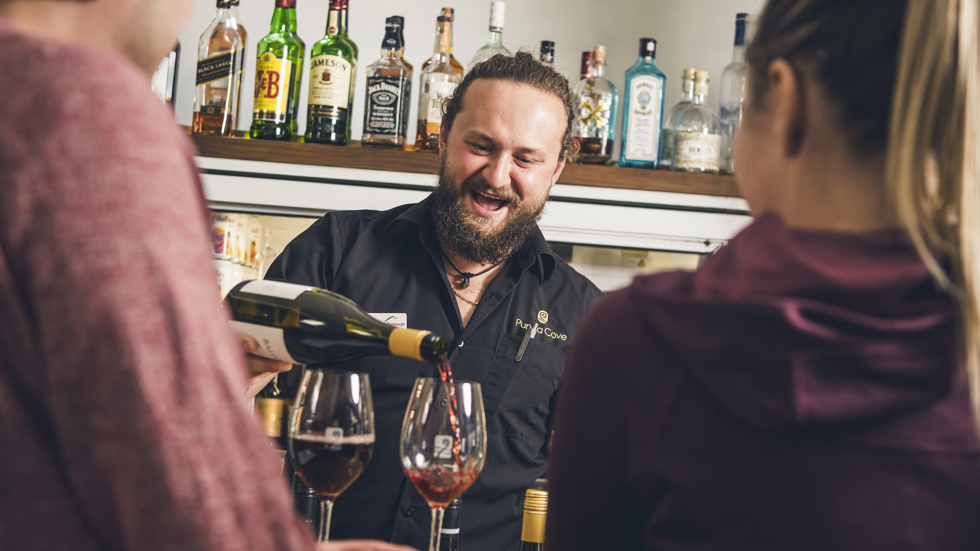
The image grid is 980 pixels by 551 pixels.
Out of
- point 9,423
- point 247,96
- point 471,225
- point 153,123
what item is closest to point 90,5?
point 153,123

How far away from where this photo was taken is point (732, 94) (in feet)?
6.75

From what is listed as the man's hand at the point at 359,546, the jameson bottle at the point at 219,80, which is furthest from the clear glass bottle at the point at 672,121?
the man's hand at the point at 359,546

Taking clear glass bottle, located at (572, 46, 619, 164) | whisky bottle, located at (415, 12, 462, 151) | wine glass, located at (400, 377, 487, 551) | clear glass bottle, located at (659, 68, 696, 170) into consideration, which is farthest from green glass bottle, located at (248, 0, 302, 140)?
wine glass, located at (400, 377, 487, 551)

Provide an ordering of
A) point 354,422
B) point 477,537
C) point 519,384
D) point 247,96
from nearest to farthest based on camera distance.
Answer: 1. point 354,422
2. point 477,537
3. point 519,384
4. point 247,96

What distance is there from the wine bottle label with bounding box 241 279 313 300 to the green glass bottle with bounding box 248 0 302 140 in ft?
3.02

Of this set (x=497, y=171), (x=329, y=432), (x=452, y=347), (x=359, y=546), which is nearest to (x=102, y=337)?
(x=359, y=546)

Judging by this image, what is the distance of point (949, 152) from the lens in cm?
45

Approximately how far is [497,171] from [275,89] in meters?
0.65

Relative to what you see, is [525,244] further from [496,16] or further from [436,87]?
[496,16]

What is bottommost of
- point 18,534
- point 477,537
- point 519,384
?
point 477,537

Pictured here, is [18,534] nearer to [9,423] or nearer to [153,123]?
[9,423]

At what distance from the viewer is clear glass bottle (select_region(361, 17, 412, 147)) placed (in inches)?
75.5

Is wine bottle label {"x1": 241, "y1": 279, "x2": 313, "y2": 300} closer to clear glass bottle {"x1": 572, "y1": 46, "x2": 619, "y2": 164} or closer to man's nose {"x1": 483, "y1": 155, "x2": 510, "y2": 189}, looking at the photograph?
man's nose {"x1": 483, "y1": 155, "x2": 510, "y2": 189}

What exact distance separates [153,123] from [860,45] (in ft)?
1.34
